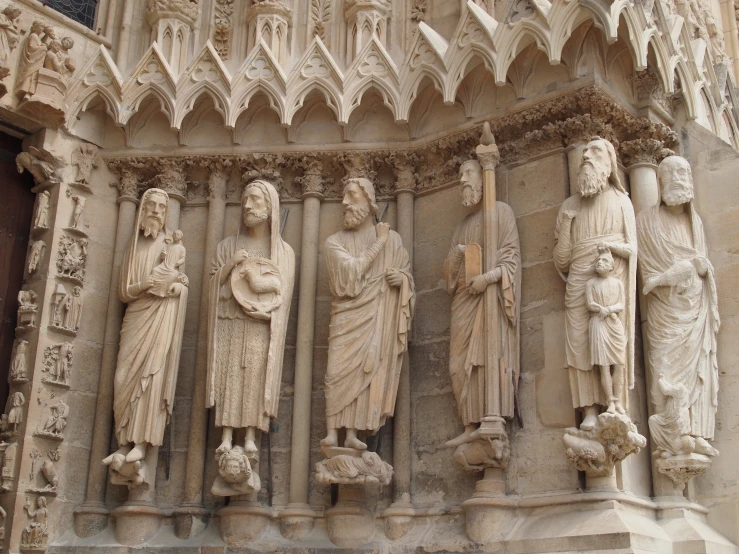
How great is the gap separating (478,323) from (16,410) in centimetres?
368

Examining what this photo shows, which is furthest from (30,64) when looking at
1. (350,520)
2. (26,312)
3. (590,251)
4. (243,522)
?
(590,251)

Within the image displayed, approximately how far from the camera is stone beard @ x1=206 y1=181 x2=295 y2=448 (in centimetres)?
792

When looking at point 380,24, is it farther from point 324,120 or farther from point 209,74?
point 209,74

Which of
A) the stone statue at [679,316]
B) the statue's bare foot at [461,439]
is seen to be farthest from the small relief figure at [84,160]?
the stone statue at [679,316]

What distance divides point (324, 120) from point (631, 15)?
2.75m

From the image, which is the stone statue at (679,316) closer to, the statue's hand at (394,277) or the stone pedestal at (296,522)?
the statue's hand at (394,277)

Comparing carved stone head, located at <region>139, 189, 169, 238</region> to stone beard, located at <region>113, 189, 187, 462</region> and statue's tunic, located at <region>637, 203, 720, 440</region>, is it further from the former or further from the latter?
statue's tunic, located at <region>637, 203, 720, 440</region>

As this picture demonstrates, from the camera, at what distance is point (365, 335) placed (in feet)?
26.2

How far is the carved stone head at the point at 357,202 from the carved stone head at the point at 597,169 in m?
1.74

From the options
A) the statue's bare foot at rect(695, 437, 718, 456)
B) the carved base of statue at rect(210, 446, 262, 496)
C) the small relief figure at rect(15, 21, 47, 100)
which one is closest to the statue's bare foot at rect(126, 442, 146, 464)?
the carved base of statue at rect(210, 446, 262, 496)

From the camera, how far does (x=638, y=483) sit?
7.40 meters

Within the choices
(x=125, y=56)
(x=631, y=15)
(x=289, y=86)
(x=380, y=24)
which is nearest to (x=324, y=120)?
(x=289, y=86)

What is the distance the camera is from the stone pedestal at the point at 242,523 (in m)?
7.86

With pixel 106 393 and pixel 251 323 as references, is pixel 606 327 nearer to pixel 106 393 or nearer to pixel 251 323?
pixel 251 323
